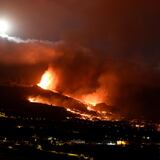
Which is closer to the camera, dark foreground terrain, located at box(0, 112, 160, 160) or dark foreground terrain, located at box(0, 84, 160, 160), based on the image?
dark foreground terrain, located at box(0, 84, 160, 160)

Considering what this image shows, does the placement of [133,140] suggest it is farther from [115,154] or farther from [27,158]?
[27,158]

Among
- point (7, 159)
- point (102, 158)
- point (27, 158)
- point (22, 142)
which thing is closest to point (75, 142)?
point (22, 142)

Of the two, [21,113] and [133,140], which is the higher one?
[21,113]

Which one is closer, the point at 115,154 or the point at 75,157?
the point at 75,157

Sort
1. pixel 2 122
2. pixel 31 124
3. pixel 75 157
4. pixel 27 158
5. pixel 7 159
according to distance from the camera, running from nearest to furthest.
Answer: pixel 7 159 → pixel 27 158 → pixel 75 157 → pixel 2 122 → pixel 31 124

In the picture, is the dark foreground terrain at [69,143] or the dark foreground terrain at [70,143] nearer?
the dark foreground terrain at [70,143]

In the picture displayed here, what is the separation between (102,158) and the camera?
10156cm

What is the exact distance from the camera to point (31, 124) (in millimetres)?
162250

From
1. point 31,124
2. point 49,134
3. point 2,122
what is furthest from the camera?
point 31,124

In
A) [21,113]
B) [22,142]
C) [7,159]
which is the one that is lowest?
[7,159]

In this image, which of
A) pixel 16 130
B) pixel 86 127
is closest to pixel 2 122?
pixel 16 130

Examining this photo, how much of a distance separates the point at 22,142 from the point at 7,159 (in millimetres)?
31159

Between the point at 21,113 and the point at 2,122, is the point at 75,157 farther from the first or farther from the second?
the point at 21,113

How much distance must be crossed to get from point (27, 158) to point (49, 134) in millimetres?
47894
